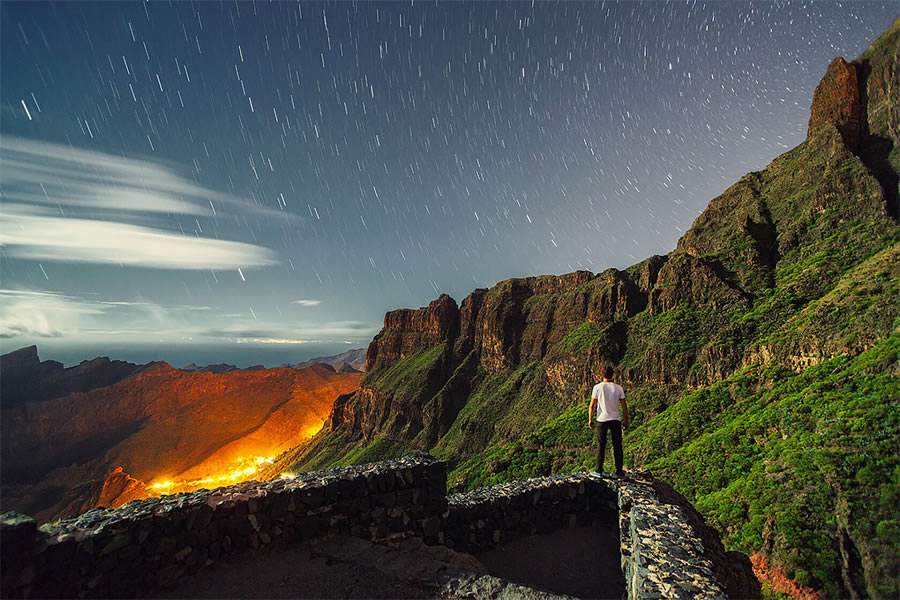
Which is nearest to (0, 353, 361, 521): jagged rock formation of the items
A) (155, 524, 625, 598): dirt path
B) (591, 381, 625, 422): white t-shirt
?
(155, 524, 625, 598): dirt path

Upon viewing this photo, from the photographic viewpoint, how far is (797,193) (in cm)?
4922

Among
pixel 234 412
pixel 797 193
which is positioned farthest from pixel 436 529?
pixel 234 412

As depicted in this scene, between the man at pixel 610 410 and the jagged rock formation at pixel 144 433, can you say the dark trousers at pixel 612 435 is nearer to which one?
the man at pixel 610 410

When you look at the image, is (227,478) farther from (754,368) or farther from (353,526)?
(754,368)

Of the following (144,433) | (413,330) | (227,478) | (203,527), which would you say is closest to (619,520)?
(203,527)

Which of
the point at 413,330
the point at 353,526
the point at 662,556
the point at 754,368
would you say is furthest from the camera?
the point at 413,330

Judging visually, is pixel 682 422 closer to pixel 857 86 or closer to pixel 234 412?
pixel 857 86

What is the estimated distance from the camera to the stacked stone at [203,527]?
4.99 meters

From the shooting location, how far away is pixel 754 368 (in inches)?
1351

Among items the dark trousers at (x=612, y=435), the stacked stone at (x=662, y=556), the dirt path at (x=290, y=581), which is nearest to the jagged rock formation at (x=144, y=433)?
the dirt path at (x=290, y=581)

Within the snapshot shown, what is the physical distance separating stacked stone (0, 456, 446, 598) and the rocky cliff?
17173 mm

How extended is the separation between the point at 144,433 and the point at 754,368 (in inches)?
5378

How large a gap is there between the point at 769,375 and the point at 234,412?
135 meters

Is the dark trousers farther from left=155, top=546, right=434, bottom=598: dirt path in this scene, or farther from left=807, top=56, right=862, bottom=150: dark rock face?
left=807, top=56, right=862, bottom=150: dark rock face
